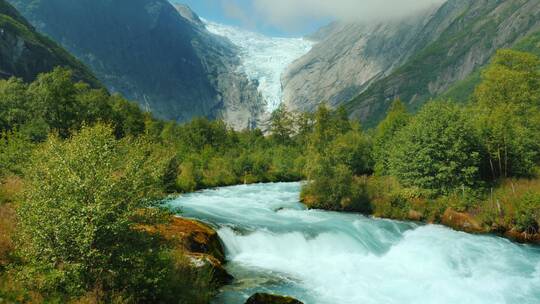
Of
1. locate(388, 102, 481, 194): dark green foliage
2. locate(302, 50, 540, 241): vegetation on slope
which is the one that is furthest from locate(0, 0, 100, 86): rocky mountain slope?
locate(388, 102, 481, 194): dark green foliage

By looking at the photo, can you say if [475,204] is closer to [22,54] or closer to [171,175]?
[171,175]

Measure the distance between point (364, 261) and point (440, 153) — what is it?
1770 centimetres

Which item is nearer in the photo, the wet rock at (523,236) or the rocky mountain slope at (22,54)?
the wet rock at (523,236)

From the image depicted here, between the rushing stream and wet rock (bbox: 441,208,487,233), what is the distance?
1.69m

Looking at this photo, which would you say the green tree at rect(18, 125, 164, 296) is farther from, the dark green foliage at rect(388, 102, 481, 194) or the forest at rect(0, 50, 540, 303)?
the dark green foliage at rect(388, 102, 481, 194)

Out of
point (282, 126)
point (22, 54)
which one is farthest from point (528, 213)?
point (22, 54)

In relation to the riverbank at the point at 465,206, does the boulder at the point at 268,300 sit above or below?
below

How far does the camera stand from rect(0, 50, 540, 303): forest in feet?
34.3

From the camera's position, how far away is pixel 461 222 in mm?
32281

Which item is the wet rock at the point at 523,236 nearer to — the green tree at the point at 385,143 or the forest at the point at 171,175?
the forest at the point at 171,175

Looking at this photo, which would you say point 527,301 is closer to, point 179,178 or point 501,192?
point 501,192

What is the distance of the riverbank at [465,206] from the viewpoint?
2977 centimetres

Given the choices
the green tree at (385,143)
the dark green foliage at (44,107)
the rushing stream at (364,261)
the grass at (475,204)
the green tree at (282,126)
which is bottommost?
the rushing stream at (364,261)

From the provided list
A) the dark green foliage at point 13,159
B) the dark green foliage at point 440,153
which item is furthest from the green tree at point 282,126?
the dark green foliage at point 13,159
